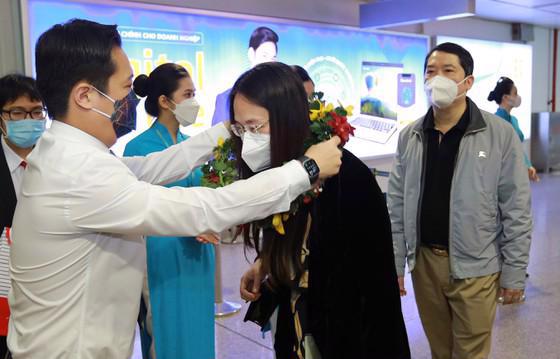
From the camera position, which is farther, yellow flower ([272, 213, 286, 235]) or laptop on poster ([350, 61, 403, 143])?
laptop on poster ([350, 61, 403, 143])

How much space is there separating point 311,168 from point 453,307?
1.40 meters

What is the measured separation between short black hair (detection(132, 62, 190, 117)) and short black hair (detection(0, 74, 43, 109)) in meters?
0.58

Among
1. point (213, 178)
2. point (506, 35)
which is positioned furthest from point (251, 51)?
point (506, 35)

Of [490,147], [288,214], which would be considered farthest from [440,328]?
[288,214]

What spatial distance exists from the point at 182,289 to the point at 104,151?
1.25 metres

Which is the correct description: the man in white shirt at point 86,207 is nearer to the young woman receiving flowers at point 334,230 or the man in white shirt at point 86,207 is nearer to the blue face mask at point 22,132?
the young woman receiving flowers at point 334,230

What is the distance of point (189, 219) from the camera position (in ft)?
4.16

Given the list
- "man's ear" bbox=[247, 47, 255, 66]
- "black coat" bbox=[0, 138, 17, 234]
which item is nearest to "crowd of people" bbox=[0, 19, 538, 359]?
"black coat" bbox=[0, 138, 17, 234]

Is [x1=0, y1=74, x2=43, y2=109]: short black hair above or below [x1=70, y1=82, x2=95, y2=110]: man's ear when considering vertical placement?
above

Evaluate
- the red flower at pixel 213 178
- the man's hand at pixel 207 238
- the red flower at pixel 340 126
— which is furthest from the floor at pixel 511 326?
the red flower at pixel 340 126

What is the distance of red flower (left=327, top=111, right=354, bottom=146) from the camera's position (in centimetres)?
145

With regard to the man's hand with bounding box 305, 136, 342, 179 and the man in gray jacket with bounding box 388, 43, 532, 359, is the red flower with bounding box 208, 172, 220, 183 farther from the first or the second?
the man in gray jacket with bounding box 388, 43, 532, 359

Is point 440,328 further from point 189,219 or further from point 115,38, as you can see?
point 115,38

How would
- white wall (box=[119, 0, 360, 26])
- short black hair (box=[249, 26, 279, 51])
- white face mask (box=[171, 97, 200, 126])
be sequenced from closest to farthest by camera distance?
white face mask (box=[171, 97, 200, 126]), white wall (box=[119, 0, 360, 26]), short black hair (box=[249, 26, 279, 51])
